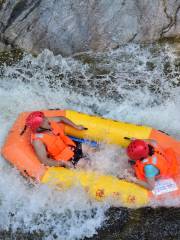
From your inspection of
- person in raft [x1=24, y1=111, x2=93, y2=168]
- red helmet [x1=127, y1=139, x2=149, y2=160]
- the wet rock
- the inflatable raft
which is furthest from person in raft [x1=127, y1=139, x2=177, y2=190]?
the wet rock

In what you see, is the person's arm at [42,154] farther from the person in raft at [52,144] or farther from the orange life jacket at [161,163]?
the orange life jacket at [161,163]

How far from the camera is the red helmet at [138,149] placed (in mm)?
7422

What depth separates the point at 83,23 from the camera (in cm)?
1016

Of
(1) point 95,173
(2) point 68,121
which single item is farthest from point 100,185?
(2) point 68,121

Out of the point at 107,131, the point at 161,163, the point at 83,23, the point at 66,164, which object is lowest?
the point at 66,164

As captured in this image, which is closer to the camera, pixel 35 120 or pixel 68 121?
pixel 35 120

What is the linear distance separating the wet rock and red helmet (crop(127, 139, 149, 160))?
341cm

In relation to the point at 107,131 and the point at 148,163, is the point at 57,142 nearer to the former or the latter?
the point at 107,131

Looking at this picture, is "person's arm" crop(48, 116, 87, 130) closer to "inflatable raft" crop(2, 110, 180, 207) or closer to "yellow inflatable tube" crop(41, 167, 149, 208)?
"inflatable raft" crop(2, 110, 180, 207)

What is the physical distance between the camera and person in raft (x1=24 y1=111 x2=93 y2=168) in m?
7.81

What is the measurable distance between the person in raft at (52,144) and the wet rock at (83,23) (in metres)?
A: 2.62

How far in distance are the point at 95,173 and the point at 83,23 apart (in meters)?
3.54

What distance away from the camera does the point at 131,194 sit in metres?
7.52

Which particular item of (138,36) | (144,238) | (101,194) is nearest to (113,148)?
(101,194)
